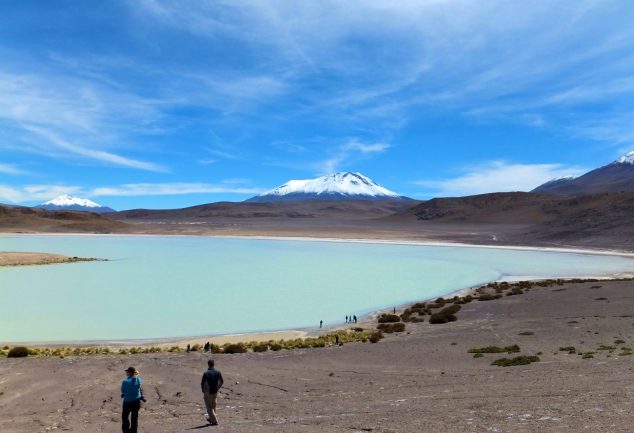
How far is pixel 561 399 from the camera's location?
25.2ft

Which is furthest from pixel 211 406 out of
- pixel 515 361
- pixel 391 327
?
pixel 391 327

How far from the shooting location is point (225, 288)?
29844mm

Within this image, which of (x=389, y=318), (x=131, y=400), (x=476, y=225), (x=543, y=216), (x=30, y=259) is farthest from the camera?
(x=476, y=225)

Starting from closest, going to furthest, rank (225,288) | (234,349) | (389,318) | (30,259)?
(234,349) < (389,318) < (225,288) < (30,259)

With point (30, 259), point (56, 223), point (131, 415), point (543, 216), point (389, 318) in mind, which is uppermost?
point (56, 223)

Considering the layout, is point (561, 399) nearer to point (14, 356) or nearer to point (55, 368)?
point (55, 368)

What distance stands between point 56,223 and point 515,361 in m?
117

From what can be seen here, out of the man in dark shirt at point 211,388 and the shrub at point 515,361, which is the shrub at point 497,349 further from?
the man in dark shirt at point 211,388

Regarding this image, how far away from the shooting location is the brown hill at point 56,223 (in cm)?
10706

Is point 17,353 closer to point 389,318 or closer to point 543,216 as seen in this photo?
point 389,318

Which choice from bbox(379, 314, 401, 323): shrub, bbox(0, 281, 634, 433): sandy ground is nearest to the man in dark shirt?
bbox(0, 281, 634, 433): sandy ground

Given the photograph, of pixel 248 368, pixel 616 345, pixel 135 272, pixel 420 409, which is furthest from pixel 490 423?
pixel 135 272

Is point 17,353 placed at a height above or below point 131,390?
below

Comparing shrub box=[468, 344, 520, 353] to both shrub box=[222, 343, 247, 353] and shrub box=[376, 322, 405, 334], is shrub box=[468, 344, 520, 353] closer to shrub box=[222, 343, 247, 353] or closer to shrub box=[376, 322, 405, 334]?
shrub box=[376, 322, 405, 334]
